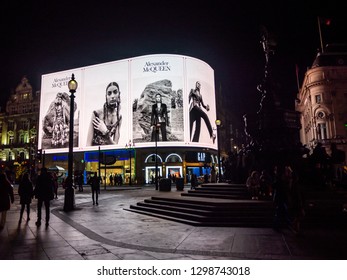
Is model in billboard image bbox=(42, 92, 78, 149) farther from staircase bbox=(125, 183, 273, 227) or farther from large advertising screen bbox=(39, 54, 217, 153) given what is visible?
staircase bbox=(125, 183, 273, 227)

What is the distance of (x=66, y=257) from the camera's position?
542 centimetres

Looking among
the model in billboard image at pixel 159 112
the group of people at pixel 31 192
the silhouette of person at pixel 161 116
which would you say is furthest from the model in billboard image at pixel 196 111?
the group of people at pixel 31 192

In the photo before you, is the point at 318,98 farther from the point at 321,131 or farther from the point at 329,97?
the point at 321,131

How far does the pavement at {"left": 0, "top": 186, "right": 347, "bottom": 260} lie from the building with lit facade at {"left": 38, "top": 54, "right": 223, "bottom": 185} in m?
35.3

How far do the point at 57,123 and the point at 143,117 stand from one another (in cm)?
1942

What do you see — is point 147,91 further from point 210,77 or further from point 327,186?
point 327,186

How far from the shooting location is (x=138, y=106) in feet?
152

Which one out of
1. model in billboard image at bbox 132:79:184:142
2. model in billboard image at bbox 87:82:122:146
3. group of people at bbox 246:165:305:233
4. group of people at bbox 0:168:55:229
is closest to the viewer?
group of people at bbox 246:165:305:233

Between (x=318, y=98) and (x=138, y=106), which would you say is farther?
(x=318, y=98)

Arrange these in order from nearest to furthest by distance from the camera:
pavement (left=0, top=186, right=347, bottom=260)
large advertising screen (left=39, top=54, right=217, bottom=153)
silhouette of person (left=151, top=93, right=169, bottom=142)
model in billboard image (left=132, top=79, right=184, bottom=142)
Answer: pavement (left=0, top=186, right=347, bottom=260)
silhouette of person (left=151, top=93, right=169, bottom=142)
model in billboard image (left=132, top=79, right=184, bottom=142)
large advertising screen (left=39, top=54, right=217, bottom=153)

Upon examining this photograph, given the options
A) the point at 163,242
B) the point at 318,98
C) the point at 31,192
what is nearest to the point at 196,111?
the point at 318,98

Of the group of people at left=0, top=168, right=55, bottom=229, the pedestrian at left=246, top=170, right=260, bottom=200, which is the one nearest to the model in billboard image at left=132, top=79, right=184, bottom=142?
the pedestrian at left=246, top=170, right=260, bottom=200

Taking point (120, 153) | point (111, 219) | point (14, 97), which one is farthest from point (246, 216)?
point (14, 97)

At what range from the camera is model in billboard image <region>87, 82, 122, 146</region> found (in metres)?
48.0
